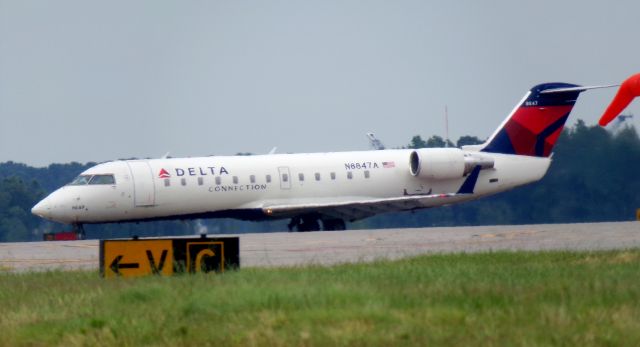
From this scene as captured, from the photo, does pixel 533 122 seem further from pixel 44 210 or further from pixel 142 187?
pixel 44 210

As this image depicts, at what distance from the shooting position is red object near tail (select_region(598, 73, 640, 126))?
25.5 metres

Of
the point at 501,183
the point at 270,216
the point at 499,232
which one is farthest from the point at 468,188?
the point at 499,232

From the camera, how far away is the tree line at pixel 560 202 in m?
50.6

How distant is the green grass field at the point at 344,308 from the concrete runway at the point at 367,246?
453 cm

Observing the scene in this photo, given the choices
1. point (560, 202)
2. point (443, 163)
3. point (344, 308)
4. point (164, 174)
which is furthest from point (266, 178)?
point (344, 308)

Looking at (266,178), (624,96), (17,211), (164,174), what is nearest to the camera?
(624,96)

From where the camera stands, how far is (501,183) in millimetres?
45781

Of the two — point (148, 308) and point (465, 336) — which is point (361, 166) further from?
point (465, 336)

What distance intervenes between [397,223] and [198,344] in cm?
5539

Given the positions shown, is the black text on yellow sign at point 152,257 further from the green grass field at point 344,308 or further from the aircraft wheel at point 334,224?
the aircraft wheel at point 334,224

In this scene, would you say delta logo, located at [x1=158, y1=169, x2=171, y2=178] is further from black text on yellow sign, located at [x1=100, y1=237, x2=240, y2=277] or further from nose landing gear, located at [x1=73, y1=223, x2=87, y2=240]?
black text on yellow sign, located at [x1=100, y1=237, x2=240, y2=277]

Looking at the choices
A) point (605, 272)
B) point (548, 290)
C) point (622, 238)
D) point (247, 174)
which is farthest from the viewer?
point (247, 174)

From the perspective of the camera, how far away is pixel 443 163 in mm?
44312

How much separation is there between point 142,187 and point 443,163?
9.80 metres
